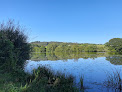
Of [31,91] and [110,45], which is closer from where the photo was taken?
[31,91]

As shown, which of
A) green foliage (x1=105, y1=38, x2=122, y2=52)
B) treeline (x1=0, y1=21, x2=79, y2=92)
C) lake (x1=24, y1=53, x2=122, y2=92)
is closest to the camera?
treeline (x1=0, y1=21, x2=79, y2=92)

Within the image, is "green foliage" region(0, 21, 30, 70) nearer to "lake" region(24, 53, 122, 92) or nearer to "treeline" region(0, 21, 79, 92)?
"treeline" region(0, 21, 79, 92)

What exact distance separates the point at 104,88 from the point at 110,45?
7054 centimetres

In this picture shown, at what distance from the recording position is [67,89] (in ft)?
17.3

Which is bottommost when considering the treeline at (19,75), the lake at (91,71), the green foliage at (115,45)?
the lake at (91,71)

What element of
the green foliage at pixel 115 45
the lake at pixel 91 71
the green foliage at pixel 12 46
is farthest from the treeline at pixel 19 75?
the green foliage at pixel 115 45

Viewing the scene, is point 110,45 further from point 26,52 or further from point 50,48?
point 26,52

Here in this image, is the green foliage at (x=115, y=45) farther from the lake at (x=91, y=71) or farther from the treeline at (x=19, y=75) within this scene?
the treeline at (x=19, y=75)

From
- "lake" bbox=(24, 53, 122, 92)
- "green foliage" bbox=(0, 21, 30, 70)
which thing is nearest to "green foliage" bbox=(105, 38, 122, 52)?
"lake" bbox=(24, 53, 122, 92)

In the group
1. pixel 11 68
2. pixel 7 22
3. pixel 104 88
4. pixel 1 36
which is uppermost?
pixel 7 22

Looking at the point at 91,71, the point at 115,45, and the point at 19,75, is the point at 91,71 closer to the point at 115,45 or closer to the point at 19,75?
the point at 19,75

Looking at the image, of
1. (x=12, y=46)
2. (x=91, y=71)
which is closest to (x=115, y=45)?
(x=91, y=71)

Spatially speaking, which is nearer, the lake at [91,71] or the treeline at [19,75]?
the treeline at [19,75]

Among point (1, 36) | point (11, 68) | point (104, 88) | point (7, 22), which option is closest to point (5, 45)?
point (1, 36)
